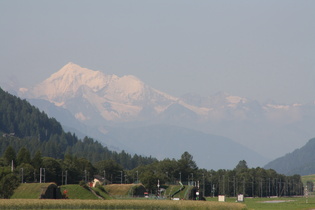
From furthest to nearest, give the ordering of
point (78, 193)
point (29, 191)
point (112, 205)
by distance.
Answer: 1. point (78, 193)
2. point (29, 191)
3. point (112, 205)

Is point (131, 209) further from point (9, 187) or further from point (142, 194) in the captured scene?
point (142, 194)

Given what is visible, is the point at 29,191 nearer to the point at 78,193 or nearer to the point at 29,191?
the point at 29,191

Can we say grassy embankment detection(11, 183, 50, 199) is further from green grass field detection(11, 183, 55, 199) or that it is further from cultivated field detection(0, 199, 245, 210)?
cultivated field detection(0, 199, 245, 210)

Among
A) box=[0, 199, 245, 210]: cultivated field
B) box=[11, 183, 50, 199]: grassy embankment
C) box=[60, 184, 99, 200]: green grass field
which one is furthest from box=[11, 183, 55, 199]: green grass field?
box=[0, 199, 245, 210]: cultivated field

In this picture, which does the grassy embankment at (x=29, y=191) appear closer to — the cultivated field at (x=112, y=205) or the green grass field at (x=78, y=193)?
the green grass field at (x=78, y=193)

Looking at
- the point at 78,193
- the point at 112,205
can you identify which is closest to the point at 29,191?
the point at 78,193

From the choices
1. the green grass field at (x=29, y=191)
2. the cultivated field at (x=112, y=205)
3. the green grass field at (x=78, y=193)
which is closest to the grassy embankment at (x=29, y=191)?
the green grass field at (x=29, y=191)

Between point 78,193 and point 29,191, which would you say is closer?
point 29,191

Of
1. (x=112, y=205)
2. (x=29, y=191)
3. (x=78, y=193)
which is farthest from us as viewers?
(x=78, y=193)

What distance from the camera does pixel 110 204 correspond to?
110938 mm

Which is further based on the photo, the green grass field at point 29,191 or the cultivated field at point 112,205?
the green grass field at point 29,191

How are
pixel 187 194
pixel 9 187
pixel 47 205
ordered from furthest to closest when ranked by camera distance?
pixel 187 194 → pixel 9 187 → pixel 47 205

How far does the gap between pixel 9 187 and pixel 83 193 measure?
740 inches

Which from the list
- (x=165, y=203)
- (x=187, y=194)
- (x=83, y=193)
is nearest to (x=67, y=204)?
(x=165, y=203)
